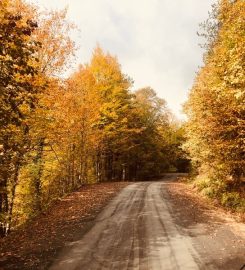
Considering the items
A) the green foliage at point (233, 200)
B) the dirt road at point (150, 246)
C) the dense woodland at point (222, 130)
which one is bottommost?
the dirt road at point (150, 246)

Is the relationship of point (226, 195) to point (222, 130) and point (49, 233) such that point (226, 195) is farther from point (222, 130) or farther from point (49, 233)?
point (49, 233)

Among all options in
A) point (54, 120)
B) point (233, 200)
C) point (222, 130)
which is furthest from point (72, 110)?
point (233, 200)

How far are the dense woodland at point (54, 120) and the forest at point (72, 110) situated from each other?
53mm

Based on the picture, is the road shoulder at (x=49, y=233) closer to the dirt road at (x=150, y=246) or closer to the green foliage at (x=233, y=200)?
the dirt road at (x=150, y=246)

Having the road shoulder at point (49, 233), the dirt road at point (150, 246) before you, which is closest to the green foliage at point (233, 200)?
the dirt road at point (150, 246)

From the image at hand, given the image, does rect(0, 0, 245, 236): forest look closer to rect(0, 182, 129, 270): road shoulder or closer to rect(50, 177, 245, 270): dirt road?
rect(0, 182, 129, 270): road shoulder

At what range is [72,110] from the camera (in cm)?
2153

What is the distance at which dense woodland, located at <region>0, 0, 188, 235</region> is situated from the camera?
8.02m

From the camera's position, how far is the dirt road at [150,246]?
9.27m

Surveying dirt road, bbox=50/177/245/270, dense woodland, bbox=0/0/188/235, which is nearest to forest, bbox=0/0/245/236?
dense woodland, bbox=0/0/188/235

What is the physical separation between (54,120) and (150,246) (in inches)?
339

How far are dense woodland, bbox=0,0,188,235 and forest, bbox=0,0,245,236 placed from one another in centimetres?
5

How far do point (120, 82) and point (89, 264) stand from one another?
83.9 ft

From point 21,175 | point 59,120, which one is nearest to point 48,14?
point 59,120
